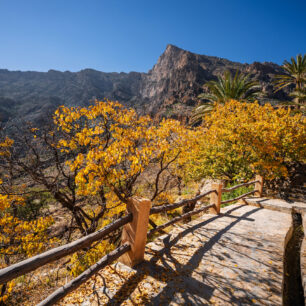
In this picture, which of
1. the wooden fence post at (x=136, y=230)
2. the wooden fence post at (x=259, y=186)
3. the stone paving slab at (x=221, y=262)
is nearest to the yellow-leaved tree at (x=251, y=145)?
the wooden fence post at (x=259, y=186)

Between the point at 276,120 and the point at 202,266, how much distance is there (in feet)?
35.2

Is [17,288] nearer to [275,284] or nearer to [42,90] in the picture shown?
[275,284]

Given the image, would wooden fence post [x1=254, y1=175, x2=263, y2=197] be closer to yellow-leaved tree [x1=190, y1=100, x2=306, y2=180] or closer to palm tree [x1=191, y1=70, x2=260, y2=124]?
yellow-leaved tree [x1=190, y1=100, x2=306, y2=180]

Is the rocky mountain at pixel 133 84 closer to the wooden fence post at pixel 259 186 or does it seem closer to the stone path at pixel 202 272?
the wooden fence post at pixel 259 186

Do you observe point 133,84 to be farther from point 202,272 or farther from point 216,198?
point 202,272

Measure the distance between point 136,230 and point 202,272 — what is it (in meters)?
1.58

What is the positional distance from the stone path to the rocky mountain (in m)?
61.8

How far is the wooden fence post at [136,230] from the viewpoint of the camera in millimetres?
3449

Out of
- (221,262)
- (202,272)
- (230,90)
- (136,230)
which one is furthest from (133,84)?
(202,272)

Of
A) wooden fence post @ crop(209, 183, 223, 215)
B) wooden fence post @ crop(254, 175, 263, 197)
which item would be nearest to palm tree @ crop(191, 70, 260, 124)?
wooden fence post @ crop(254, 175, 263, 197)

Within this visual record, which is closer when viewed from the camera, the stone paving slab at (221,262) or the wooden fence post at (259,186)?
the stone paving slab at (221,262)

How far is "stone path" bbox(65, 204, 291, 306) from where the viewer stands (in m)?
2.83

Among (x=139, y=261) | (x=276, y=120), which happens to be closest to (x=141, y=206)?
(x=139, y=261)

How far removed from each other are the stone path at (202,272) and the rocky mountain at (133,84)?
61.8 m
